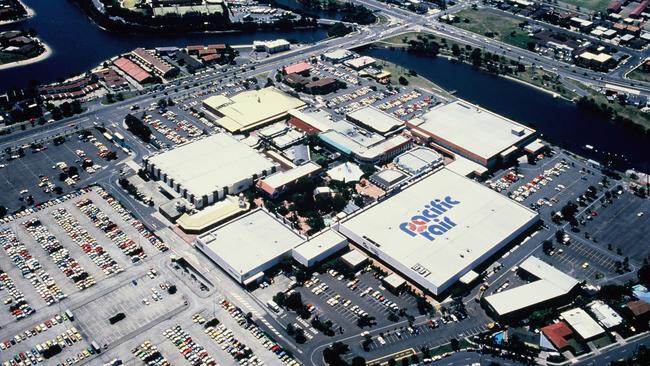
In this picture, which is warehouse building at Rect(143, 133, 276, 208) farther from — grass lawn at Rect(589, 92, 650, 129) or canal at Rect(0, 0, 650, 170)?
grass lawn at Rect(589, 92, 650, 129)

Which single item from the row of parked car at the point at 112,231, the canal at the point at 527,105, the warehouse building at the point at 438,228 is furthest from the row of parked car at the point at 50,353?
the canal at the point at 527,105

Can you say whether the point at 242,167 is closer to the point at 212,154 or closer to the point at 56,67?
the point at 212,154

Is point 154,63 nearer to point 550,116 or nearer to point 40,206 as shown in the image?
point 40,206

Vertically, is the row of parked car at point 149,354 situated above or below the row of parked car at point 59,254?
below

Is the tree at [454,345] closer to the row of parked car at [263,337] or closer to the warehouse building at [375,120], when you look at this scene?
the row of parked car at [263,337]

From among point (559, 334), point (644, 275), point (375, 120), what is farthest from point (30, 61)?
point (644, 275)

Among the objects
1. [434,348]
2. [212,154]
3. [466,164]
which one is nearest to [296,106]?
[212,154]
